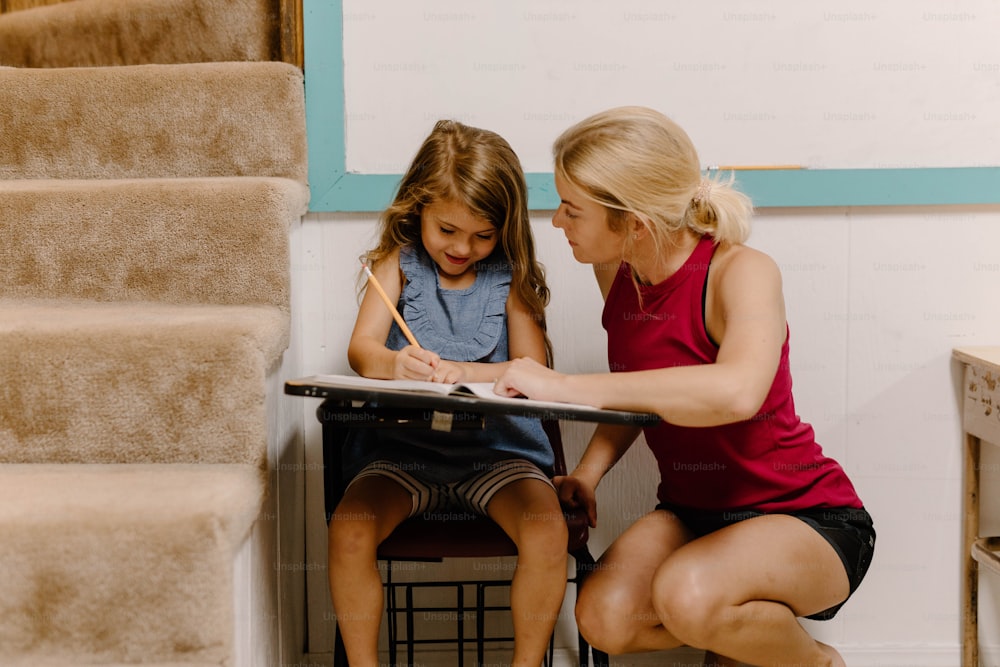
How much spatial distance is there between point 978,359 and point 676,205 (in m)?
0.72

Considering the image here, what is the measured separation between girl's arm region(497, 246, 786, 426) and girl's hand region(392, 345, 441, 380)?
6.8 inches

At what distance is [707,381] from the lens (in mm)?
1169

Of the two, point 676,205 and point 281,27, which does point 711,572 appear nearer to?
point 676,205

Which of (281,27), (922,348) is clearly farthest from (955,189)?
(281,27)

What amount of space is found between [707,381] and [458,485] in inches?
17.1

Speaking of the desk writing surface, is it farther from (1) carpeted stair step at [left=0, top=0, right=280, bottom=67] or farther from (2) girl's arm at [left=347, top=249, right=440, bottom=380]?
(1) carpeted stair step at [left=0, top=0, right=280, bottom=67]

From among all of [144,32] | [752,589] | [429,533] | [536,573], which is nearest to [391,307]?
[429,533]

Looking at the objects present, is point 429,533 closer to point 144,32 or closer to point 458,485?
point 458,485

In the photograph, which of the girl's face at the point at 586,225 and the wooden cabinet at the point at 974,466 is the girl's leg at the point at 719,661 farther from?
the girl's face at the point at 586,225

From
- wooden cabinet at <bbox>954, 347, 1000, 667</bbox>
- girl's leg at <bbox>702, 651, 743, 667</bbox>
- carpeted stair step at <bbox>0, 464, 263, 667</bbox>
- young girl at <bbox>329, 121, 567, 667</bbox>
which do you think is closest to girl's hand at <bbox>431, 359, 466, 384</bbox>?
young girl at <bbox>329, 121, 567, 667</bbox>

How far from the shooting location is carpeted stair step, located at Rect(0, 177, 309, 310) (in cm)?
141

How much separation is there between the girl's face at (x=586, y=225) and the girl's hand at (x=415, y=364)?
27cm

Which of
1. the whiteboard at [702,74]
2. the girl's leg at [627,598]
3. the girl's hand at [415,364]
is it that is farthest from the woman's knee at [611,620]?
the whiteboard at [702,74]

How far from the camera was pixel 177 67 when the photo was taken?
1.63 m
